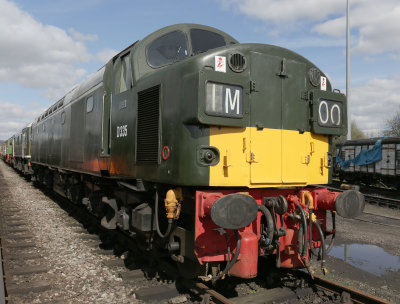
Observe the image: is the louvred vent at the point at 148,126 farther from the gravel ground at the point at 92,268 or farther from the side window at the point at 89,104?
the side window at the point at 89,104

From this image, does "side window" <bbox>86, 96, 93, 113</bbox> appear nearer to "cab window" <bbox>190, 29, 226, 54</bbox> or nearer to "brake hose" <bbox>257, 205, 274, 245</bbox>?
"cab window" <bbox>190, 29, 226, 54</bbox>

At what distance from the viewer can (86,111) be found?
7465 millimetres

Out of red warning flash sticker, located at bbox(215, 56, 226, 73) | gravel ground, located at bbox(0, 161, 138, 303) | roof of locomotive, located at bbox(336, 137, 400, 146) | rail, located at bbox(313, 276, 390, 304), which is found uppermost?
red warning flash sticker, located at bbox(215, 56, 226, 73)

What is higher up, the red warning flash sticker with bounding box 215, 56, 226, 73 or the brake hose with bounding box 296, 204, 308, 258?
the red warning flash sticker with bounding box 215, 56, 226, 73

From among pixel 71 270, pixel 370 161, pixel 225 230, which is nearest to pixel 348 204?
pixel 225 230

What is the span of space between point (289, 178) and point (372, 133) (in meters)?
56.8

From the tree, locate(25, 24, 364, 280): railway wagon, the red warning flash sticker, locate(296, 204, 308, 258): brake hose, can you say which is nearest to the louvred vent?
locate(25, 24, 364, 280): railway wagon

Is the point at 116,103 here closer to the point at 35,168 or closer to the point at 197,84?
the point at 197,84

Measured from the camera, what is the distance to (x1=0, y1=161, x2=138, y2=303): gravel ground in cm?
455

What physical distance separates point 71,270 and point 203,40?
400 centimetres

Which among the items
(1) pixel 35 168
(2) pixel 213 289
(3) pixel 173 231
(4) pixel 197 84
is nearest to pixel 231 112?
(4) pixel 197 84

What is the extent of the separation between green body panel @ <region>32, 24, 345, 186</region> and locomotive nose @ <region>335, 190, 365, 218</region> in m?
0.88

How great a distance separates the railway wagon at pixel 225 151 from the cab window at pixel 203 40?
0.07 feet

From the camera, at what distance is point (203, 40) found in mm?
5477
